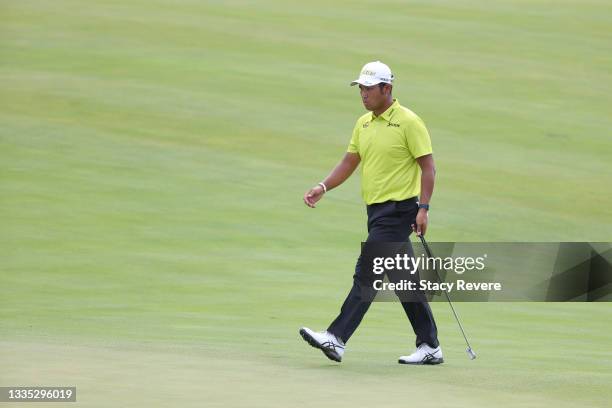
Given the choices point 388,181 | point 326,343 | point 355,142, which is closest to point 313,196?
point 355,142

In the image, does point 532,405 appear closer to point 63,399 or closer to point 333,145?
point 63,399

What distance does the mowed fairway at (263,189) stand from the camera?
8.29 meters

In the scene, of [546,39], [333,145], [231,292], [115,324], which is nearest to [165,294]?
[231,292]

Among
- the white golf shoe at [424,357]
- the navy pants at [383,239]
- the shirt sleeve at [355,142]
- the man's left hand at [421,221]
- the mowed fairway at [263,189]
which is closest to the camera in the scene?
the mowed fairway at [263,189]

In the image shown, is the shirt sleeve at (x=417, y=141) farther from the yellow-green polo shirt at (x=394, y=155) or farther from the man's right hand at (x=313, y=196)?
the man's right hand at (x=313, y=196)

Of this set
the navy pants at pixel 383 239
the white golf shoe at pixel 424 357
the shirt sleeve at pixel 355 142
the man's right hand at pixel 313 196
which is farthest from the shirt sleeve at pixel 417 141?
the white golf shoe at pixel 424 357

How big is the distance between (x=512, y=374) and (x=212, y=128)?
14097 millimetres

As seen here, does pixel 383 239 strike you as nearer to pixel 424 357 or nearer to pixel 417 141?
pixel 417 141

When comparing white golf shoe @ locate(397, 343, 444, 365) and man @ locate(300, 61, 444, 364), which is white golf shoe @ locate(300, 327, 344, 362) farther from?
Answer: white golf shoe @ locate(397, 343, 444, 365)

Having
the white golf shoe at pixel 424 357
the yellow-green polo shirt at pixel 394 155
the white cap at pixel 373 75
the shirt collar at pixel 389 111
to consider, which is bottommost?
the white golf shoe at pixel 424 357

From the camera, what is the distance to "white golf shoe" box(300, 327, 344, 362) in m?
8.87

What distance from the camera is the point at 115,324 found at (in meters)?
11.2

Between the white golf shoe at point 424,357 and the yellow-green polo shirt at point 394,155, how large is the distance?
3.70 ft

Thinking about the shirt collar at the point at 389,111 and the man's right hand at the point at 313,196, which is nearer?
the shirt collar at the point at 389,111
